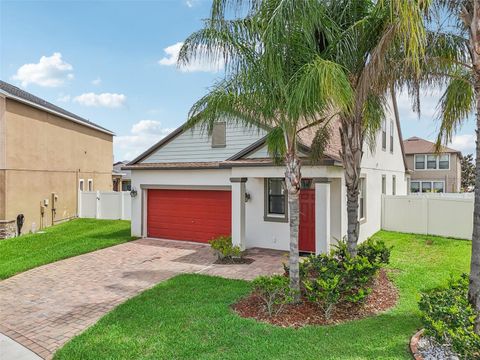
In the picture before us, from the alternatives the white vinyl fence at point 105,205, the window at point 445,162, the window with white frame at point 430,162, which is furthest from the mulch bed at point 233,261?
the window at point 445,162

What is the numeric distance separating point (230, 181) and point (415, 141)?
31883 millimetres

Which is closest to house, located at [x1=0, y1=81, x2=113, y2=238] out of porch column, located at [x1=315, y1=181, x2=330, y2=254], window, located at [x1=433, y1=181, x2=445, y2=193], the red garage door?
the red garage door

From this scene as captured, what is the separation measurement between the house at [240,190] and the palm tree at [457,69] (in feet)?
11.4

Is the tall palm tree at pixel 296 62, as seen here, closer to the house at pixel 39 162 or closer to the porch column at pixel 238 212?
the porch column at pixel 238 212

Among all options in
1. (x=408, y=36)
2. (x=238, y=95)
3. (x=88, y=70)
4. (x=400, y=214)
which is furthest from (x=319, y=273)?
(x=88, y=70)

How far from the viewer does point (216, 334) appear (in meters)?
5.12

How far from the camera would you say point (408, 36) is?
4594 millimetres

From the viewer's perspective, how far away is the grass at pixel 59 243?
33.4 feet

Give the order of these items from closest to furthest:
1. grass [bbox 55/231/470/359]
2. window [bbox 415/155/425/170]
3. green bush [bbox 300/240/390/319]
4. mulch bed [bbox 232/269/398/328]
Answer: grass [bbox 55/231/470/359] → mulch bed [bbox 232/269/398/328] → green bush [bbox 300/240/390/319] → window [bbox 415/155/425/170]

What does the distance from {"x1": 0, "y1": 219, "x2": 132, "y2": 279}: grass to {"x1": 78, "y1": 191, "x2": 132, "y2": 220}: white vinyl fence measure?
1.05 meters

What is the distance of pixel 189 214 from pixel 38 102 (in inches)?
507

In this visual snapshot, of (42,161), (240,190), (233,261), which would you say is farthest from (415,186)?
(42,161)

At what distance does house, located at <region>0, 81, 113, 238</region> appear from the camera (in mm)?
15398

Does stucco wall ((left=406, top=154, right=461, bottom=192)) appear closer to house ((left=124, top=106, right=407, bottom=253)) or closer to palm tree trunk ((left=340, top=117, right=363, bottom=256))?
house ((left=124, top=106, right=407, bottom=253))
